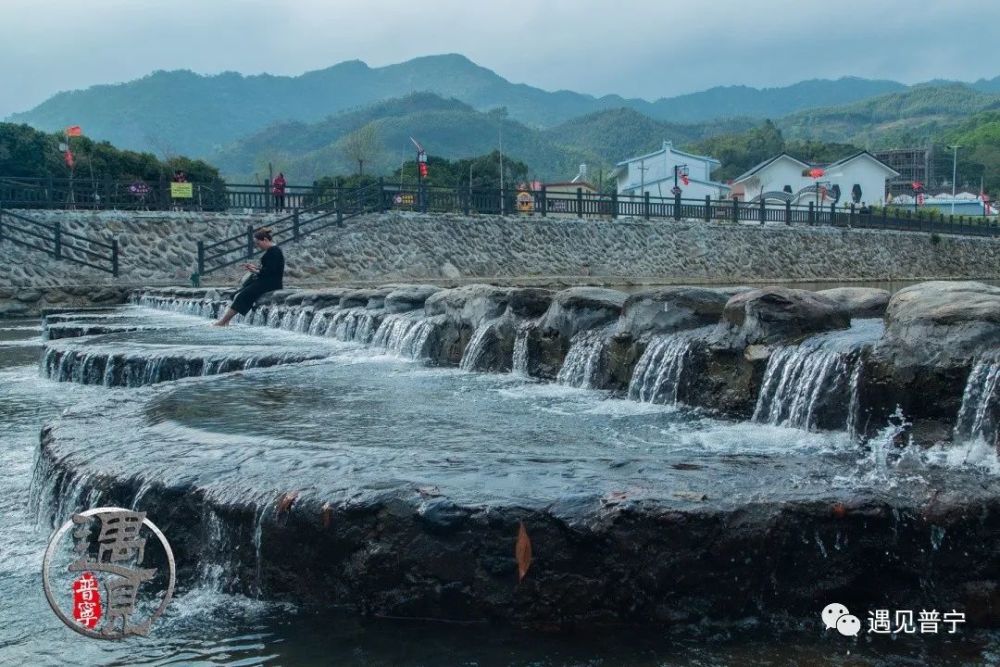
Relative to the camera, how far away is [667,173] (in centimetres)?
6769

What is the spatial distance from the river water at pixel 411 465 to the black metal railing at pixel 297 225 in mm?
15539

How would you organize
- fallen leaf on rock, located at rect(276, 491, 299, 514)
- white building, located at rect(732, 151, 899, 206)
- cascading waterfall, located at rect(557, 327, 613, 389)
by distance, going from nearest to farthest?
fallen leaf on rock, located at rect(276, 491, 299, 514), cascading waterfall, located at rect(557, 327, 613, 389), white building, located at rect(732, 151, 899, 206)

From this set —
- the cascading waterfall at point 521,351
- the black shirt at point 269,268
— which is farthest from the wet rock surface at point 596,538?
the black shirt at point 269,268

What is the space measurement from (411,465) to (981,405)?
10.4 feet

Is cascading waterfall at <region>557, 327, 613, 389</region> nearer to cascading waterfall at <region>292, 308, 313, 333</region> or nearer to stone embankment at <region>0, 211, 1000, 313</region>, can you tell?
cascading waterfall at <region>292, 308, 313, 333</region>

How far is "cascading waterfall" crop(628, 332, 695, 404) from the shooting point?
765 centimetres

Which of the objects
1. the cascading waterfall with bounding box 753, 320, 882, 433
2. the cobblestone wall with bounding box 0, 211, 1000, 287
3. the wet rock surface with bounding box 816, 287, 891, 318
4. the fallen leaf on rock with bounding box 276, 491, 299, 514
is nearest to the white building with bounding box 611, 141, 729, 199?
the cobblestone wall with bounding box 0, 211, 1000, 287

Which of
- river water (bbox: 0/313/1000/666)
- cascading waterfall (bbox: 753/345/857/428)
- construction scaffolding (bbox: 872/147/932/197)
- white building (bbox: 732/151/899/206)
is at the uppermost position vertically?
construction scaffolding (bbox: 872/147/932/197)

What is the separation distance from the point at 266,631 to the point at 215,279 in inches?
851

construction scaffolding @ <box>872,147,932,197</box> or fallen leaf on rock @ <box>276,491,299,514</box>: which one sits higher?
construction scaffolding @ <box>872,147,932,197</box>

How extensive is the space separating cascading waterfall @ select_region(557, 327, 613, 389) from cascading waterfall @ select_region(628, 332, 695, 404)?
1.90 feet

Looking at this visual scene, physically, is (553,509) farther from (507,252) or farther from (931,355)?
(507,252)

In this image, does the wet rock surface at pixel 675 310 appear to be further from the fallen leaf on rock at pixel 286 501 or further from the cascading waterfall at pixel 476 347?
the fallen leaf on rock at pixel 286 501

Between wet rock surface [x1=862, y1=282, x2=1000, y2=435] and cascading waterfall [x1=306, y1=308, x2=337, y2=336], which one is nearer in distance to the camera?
wet rock surface [x1=862, y1=282, x2=1000, y2=435]
